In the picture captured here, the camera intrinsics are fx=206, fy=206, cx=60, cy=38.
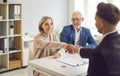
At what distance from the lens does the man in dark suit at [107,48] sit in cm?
150

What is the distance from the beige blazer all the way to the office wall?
2.08 metres

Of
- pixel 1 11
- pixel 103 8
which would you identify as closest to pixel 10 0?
pixel 1 11

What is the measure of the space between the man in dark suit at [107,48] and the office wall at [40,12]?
11.1 ft

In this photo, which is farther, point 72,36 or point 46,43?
point 72,36

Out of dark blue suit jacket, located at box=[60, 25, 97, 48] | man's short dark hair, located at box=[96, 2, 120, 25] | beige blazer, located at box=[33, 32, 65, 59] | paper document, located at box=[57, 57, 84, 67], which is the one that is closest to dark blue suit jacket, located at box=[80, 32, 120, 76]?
man's short dark hair, located at box=[96, 2, 120, 25]

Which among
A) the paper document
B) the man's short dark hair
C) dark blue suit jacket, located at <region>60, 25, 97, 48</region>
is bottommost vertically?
the paper document

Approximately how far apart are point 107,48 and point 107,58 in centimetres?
8

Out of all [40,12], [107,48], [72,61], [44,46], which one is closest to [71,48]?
[72,61]

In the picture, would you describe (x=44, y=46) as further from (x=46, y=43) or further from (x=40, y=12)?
(x=40, y=12)

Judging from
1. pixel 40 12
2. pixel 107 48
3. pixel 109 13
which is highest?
pixel 40 12

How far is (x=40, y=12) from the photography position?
511 centimetres

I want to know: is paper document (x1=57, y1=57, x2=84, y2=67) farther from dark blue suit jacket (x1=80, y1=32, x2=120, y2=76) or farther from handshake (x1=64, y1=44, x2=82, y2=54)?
dark blue suit jacket (x1=80, y1=32, x2=120, y2=76)

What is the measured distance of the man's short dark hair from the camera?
1545 mm

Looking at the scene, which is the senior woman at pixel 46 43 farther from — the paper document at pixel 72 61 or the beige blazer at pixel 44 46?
the paper document at pixel 72 61
